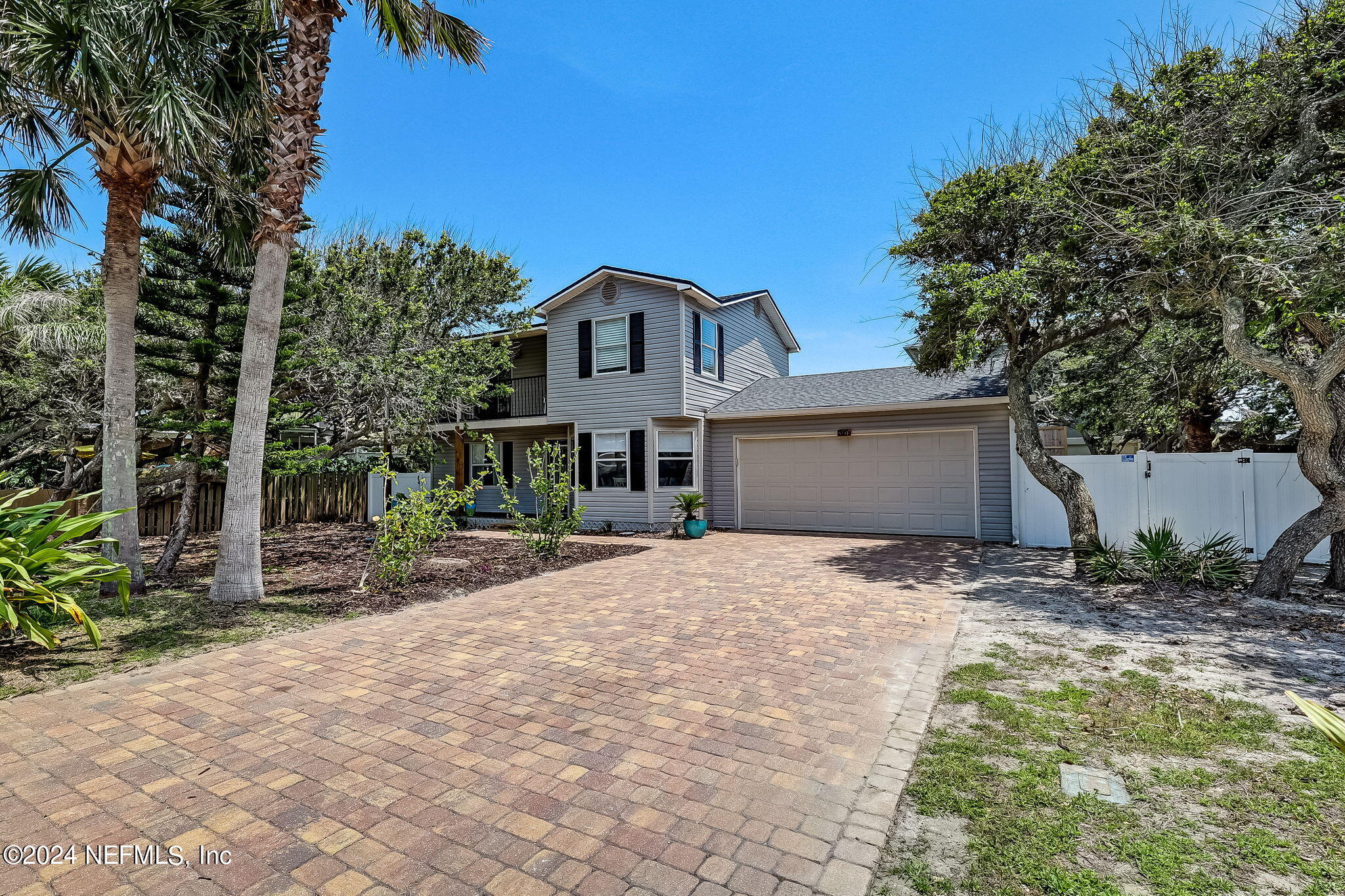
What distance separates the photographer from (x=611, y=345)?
15.2 m

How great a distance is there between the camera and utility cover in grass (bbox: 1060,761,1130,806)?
9.32ft

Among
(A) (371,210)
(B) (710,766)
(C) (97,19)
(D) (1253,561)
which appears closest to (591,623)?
(B) (710,766)

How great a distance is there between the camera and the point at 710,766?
10.5ft

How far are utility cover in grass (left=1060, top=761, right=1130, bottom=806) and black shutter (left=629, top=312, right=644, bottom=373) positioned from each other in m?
12.4

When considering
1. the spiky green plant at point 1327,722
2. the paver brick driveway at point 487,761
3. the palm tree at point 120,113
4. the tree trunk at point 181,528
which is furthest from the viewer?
the tree trunk at point 181,528

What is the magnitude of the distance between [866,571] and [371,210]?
669 inches

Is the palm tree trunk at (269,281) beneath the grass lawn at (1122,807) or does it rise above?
above

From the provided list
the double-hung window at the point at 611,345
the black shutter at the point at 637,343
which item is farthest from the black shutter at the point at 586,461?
the black shutter at the point at 637,343

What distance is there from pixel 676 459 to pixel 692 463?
40cm

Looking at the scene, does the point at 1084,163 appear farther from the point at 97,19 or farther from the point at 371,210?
the point at 371,210

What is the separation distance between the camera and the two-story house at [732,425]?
41.7 feet

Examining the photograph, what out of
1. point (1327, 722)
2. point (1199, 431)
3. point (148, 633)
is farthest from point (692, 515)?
point (1199, 431)

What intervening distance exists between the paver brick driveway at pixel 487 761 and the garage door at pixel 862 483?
7.53m

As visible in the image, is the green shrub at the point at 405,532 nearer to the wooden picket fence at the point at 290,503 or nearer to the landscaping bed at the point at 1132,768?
the landscaping bed at the point at 1132,768
